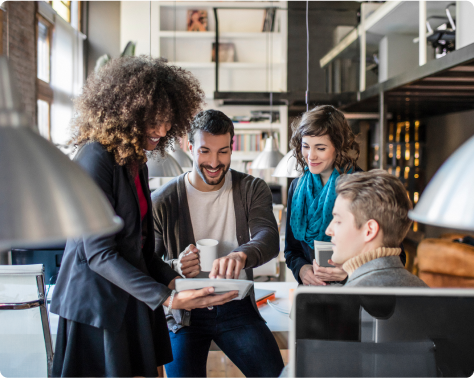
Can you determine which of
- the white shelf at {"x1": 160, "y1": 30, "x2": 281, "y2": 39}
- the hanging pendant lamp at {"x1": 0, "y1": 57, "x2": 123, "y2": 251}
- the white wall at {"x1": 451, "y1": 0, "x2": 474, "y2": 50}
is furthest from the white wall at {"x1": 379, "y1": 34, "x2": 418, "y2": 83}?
the hanging pendant lamp at {"x1": 0, "y1": 57, "x2": 123, "y2": 251}

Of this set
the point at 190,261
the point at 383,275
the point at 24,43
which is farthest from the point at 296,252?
the point at 24,43

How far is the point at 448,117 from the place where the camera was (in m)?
7.64

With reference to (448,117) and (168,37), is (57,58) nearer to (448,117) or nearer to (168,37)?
(168,37)

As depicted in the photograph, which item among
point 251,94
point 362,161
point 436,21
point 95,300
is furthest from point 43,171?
point 362,161

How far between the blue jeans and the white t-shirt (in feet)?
0.89

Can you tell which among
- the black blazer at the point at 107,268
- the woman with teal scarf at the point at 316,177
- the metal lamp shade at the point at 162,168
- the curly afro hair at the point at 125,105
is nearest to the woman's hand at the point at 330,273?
the woman with teal scarf at the point at 316,177

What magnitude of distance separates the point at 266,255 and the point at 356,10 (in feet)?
20.3

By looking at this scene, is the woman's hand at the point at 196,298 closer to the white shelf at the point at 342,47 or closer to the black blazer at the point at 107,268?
the black blazer at the point at 107,268

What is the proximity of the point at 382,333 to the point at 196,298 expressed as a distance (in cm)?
60

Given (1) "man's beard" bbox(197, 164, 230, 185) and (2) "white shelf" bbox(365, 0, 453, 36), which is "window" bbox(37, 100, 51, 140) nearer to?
(1) "man's beard" bbox(197, 164, 230, 185)

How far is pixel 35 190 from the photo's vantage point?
0.51 metres

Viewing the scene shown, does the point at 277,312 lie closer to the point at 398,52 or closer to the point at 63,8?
the point at 398,52

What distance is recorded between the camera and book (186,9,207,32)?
6555mm

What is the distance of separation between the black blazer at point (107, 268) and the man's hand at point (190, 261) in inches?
8.6
